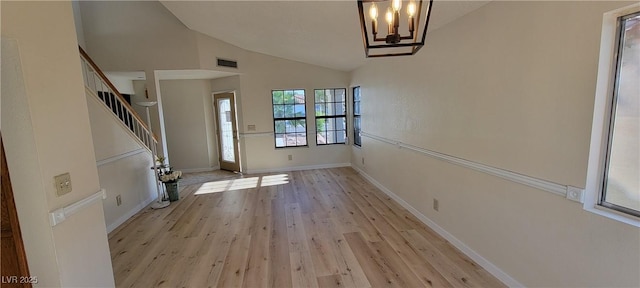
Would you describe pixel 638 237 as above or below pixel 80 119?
below

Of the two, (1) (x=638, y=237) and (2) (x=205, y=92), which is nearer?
(1) (x=638, y=237)

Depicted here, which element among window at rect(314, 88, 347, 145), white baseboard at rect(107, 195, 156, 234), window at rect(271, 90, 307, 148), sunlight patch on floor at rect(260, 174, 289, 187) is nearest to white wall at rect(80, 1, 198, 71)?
window at rect(271, 90, 307, 148)

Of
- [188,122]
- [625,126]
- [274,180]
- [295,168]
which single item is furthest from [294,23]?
[188,122]

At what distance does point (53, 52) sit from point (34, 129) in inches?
18.2

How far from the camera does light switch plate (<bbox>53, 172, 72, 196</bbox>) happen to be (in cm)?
148

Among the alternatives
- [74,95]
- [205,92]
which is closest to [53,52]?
[74,95]

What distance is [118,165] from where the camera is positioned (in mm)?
3551

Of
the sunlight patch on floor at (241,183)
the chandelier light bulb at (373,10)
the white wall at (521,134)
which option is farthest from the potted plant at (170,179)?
the chandelier light bulb at (373,10)

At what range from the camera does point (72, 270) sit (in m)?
1.55

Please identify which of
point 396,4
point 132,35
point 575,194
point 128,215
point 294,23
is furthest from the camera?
point 132,35

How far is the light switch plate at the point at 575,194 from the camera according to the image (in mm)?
1565

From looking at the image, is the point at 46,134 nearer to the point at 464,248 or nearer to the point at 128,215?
the point at 128,215

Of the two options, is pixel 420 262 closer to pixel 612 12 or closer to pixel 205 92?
pixel 612 12

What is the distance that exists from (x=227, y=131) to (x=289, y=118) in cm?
154
